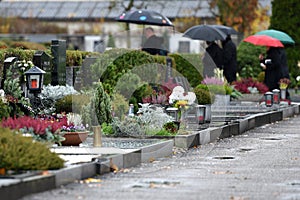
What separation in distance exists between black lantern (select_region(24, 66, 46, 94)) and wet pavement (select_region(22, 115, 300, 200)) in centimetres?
328

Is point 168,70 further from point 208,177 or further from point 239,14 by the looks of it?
point 239,14

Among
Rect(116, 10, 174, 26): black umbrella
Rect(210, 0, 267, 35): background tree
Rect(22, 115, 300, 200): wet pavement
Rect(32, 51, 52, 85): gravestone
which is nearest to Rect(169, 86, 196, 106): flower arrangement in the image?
Rect(22, 115, 300, 200): wet pavement

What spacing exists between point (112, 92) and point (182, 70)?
1375cm

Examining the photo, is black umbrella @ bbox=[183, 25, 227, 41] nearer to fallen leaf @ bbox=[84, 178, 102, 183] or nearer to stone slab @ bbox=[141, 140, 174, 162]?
stone slab @ bbox=[141, 140, 174, 162]

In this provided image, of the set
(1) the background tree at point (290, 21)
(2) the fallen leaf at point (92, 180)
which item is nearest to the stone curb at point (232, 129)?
(2) the fallen leaf at point (92, 180)

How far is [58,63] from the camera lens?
80.9 feet

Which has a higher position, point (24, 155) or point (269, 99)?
point (269, 99)

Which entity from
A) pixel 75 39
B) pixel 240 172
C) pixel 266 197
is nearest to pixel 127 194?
pixel 266 197

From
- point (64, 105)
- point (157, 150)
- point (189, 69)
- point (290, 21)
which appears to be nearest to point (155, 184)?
point (157, 150)

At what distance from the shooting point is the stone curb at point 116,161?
1188 cm

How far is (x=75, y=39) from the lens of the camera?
81250 mm

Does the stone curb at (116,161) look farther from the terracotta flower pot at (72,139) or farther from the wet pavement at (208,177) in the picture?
the terracotta flower pot at (72,139)

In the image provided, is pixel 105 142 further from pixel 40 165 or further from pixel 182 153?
pixel 40 165

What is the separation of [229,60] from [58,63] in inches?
450
